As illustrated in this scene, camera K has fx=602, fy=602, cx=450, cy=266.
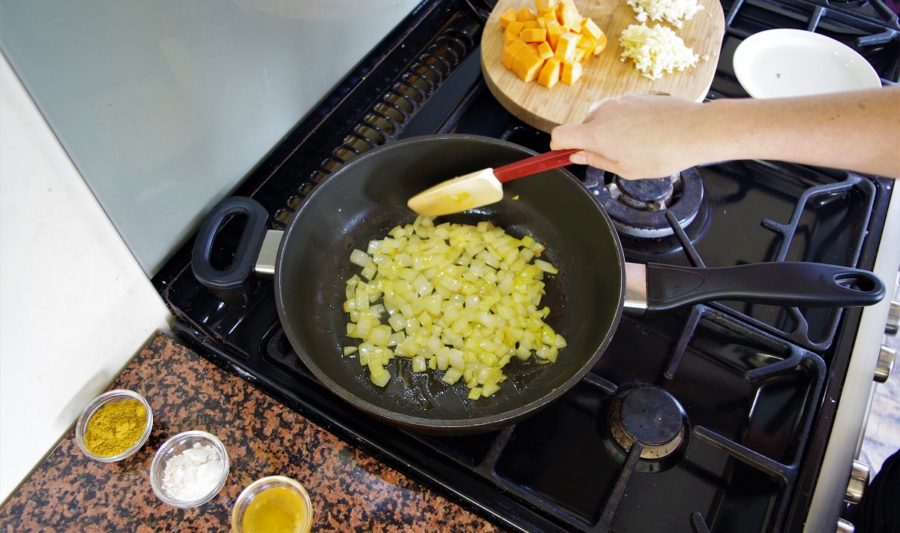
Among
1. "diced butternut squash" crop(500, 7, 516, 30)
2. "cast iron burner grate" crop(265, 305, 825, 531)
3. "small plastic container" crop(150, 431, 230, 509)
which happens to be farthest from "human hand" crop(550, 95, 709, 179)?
"small plastic container" crop(150, 431, 230, 509)

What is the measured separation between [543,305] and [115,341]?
2.21ft

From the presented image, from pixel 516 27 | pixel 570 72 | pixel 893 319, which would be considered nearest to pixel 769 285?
pixel 893 319

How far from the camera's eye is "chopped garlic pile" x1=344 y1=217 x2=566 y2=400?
0.96m

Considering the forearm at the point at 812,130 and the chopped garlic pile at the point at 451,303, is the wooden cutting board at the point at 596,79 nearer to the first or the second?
the chopped garlic pile at the point at 451,303

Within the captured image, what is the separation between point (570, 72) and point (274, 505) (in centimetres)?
96

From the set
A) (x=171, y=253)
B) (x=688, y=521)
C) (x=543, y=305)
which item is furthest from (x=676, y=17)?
(x=171, y=253)

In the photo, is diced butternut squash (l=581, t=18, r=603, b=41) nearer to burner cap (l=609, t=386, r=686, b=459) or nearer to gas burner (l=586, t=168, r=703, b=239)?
gas burner (l=586, t=168, r=703, b=239)

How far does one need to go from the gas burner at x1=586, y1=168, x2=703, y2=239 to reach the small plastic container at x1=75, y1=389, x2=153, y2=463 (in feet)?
2.63

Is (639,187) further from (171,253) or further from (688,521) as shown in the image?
(171,253)

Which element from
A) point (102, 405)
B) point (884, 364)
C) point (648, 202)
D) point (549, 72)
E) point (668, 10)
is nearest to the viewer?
point (102, 405)

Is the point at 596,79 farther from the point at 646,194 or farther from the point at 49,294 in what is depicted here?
the point at 49,294

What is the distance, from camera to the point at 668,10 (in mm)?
1348

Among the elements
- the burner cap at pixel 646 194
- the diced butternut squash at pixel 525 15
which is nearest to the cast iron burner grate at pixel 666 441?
the burner cap at pixel 646 194

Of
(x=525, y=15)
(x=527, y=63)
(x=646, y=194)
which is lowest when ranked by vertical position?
(x=646, y=194)
